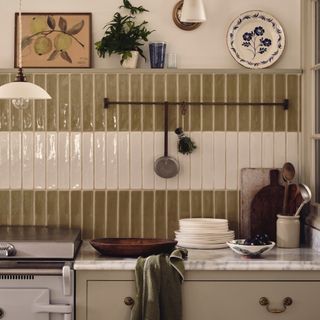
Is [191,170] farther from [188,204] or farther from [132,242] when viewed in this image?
[132,242]

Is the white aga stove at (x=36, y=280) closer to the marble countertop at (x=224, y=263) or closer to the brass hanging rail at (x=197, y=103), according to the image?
the marble countertop at (x=224, y=263)

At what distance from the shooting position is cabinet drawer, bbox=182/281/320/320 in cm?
320

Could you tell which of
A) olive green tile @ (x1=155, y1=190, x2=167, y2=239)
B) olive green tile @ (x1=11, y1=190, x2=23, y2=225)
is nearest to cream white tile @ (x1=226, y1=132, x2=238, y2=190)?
olive green tile @ (x1=155, y1=190, x2=167, y2=239)

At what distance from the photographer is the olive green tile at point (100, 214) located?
12.5ft

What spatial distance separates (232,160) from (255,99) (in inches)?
13.1

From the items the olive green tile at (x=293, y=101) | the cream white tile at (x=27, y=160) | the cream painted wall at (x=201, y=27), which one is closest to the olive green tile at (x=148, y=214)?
the cream white tile at (x=27, y=160)

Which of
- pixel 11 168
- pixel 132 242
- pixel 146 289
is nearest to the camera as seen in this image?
pixel 146 289

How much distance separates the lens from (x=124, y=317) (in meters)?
3.19

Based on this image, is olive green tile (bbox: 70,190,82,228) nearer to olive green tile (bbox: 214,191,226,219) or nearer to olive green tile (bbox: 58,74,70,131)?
olive green tile (bbox: 58,74,70,131)

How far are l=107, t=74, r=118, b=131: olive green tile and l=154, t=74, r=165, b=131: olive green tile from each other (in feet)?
0.66

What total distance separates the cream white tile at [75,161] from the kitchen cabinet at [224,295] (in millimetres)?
714

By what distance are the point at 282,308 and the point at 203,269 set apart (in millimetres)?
377

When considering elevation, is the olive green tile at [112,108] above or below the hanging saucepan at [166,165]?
above

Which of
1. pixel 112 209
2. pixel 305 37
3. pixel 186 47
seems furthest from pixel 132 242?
pixel 305 37
